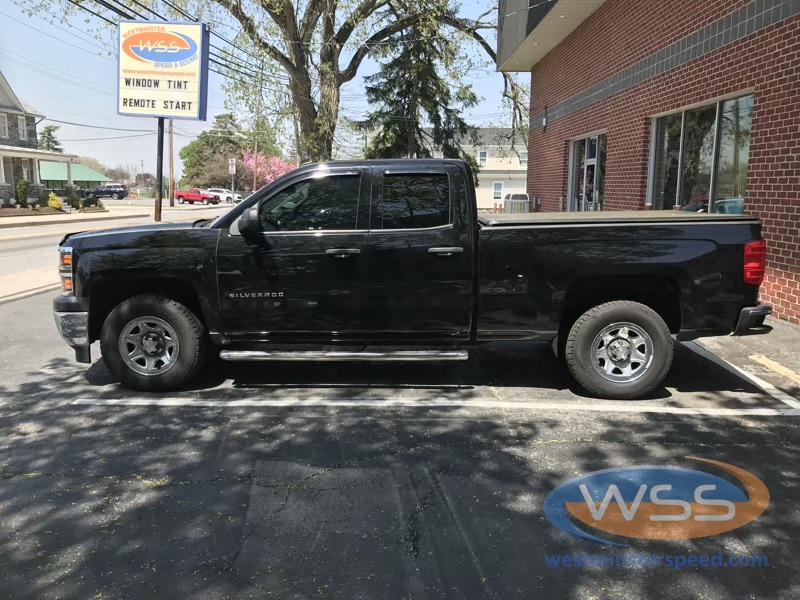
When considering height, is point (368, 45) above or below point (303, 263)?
above

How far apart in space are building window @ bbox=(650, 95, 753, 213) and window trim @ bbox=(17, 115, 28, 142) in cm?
4771

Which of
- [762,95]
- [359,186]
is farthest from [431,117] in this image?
[359,186]

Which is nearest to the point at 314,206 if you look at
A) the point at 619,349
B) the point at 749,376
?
the point at 619,349

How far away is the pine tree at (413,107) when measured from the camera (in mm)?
29203

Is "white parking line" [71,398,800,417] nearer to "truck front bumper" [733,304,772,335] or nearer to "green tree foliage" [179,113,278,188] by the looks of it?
"truck front bumper" [733,304,772,335]

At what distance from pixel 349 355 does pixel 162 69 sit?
10.2m

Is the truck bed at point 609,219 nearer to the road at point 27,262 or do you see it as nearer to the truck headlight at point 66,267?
the truck headlight at point 66,267

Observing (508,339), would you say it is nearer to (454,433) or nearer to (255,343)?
(454,433)

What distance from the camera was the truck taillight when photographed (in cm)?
499

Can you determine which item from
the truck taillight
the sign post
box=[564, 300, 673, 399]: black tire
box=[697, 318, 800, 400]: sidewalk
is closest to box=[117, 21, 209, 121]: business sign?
the sign post

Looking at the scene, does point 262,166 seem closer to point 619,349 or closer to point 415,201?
point 415,201

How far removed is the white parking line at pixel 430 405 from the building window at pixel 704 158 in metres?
4.94

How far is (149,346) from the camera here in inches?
213

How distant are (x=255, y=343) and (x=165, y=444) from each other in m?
1.26
